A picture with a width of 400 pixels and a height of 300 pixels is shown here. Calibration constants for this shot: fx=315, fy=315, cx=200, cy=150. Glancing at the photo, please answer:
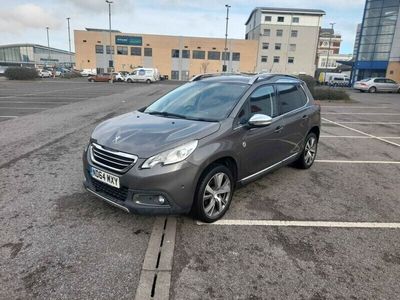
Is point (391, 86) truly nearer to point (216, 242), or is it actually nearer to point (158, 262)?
point (216, 242)

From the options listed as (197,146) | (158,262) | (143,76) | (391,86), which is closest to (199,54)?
(143,76)

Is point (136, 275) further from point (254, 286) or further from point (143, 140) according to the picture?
point (143, 140)

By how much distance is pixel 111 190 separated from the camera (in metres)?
3.39

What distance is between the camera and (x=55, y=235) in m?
3.30

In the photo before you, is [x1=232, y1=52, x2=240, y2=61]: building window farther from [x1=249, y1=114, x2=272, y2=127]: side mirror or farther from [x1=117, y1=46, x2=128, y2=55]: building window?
[x1=249, y1=114, x2=272, y2=127]: side mirror

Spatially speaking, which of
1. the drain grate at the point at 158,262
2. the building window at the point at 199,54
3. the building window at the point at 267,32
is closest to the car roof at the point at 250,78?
the drain grate at the point at 158,262

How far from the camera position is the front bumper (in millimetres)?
3115

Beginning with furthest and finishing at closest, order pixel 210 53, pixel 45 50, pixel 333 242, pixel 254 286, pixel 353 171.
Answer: pixel 45 50 < pixel 210 53 < pixel 353 171 < pixel 333 242 < pixel 254 286

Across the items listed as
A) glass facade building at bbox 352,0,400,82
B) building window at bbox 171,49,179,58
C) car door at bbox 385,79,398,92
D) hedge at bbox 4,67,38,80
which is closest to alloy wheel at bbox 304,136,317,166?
car door at bbox 385,79,398,92

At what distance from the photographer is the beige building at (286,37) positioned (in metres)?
74.1

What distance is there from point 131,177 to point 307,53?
8092 centimetres

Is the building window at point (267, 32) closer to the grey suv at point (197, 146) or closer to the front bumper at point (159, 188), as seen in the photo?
the grey suv at point (197, 146)

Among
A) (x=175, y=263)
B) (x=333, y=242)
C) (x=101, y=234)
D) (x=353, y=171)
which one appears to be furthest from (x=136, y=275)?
(x=353, y=171)

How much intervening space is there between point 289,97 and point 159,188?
9.54ft
